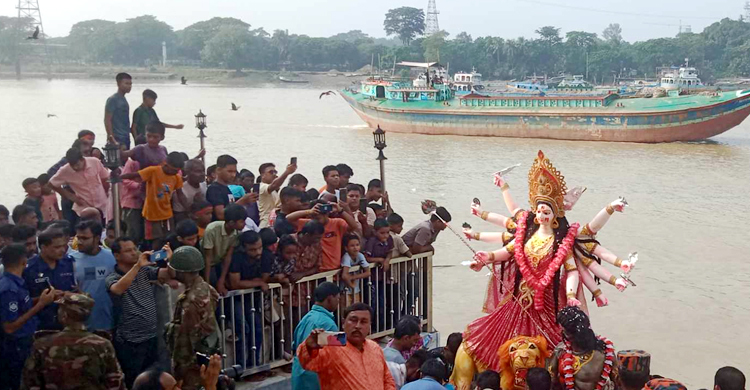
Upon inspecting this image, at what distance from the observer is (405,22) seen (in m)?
138

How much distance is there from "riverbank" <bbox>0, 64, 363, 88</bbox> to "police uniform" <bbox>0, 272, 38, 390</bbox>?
88.5 m

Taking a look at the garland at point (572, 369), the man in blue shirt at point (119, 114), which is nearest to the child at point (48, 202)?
the man in blue shirt at point (119, 114)

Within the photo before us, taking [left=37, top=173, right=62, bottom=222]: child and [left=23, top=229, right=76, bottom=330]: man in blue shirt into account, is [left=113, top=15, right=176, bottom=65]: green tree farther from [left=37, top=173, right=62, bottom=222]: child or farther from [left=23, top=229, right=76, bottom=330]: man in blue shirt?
[left=23, top=229, right=76, bottom=330]: man in blue shirt

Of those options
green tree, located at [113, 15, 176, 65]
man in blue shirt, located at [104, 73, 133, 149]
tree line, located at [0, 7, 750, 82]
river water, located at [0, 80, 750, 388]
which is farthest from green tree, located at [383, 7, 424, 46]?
man in blue shirt, located at [104, 73, 133, 149]

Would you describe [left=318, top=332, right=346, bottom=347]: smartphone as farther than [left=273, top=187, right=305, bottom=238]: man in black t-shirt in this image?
No

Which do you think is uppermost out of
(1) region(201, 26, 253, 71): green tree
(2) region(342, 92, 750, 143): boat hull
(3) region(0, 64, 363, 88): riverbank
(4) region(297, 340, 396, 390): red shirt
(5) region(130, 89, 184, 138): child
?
A: (1) region(201, 26, 253, 71): green tree

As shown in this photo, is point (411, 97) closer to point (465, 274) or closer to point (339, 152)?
point (339, 152)

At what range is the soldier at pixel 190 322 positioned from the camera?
4652mm

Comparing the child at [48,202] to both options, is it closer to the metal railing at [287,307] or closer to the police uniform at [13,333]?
the metal railing at [287,307]

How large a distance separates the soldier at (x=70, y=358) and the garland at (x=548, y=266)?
313 centimetres

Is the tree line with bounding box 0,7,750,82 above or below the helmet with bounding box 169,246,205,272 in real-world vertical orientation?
above

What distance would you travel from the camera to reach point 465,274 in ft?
43.3

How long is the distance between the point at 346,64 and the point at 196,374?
105 m

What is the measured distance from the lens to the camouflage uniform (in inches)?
183
